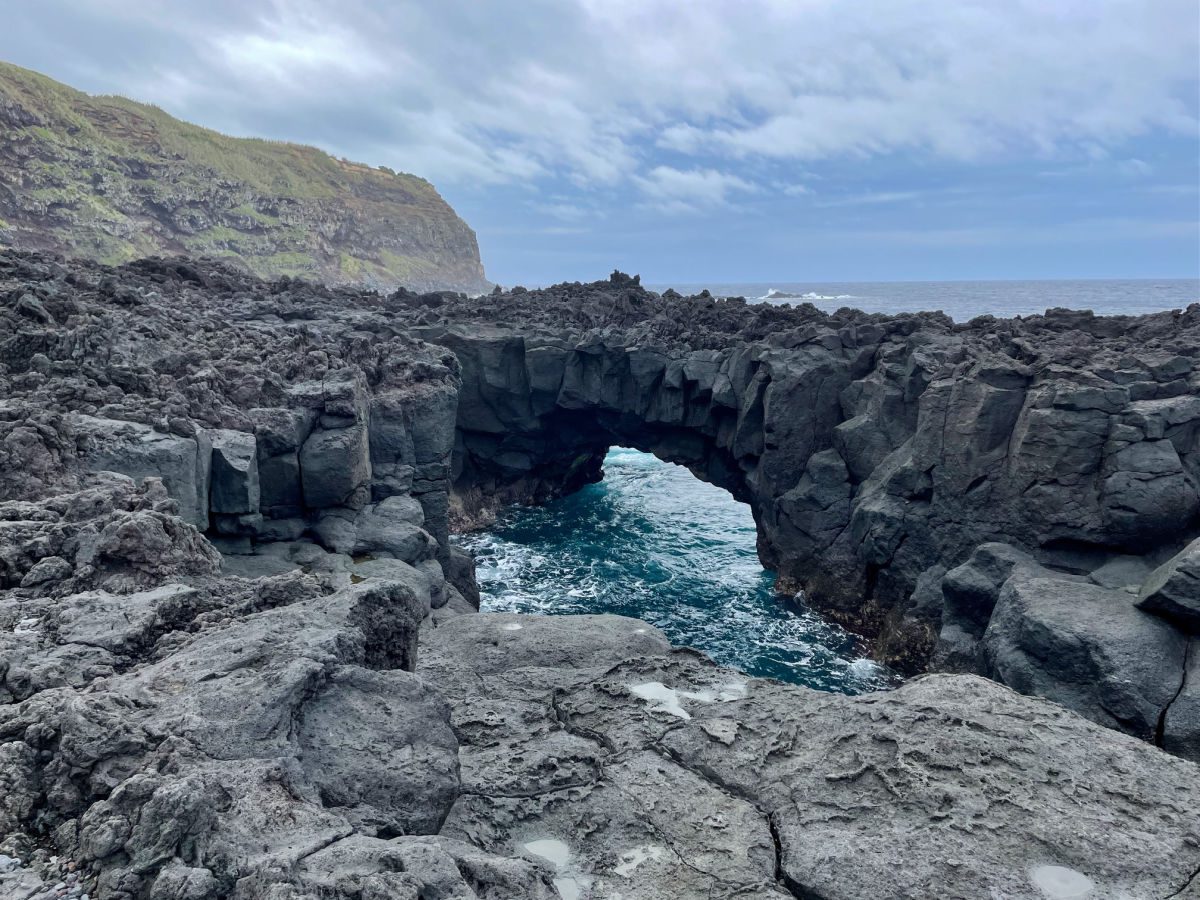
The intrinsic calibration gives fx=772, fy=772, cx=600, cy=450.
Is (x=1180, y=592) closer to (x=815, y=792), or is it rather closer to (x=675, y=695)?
(x=675, y=695)

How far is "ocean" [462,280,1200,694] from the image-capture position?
2564cm

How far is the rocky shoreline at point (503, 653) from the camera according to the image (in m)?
4.97

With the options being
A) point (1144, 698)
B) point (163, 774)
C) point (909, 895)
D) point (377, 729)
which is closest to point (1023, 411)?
point (1144, 698)

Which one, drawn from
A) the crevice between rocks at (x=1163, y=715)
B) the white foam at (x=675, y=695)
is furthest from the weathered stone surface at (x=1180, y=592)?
the white foam at (x=675, y=695)

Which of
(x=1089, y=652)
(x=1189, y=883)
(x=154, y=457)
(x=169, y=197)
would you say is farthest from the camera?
(x=169, y=197)

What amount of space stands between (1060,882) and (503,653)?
252 inches

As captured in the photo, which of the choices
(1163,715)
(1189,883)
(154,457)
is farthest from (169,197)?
(1189,883)

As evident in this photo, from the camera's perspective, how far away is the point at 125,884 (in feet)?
13.5

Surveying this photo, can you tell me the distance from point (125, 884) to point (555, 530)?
36535 mm

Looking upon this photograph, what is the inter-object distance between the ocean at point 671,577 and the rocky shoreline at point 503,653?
2.28 meters

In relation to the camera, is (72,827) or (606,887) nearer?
(72,827)

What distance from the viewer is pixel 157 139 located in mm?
139625

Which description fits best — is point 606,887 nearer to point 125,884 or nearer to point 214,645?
point 125,884

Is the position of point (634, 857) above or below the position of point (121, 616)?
below
